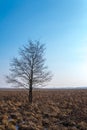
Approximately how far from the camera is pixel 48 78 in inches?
947

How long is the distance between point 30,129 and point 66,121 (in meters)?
3.28

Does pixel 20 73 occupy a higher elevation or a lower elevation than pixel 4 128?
higher

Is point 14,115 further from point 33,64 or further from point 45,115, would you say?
point 33,64

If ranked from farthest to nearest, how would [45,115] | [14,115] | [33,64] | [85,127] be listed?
[33,64]
[45,115]
[14,115]
[85,127]

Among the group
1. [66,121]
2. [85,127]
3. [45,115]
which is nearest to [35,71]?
[45,115]

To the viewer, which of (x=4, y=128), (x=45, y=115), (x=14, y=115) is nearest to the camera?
(x=4, y=128)

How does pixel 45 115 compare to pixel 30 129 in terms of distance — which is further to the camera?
pixel 45 115

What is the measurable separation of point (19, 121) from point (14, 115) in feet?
5.60

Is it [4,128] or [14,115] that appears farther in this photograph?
[14,115]

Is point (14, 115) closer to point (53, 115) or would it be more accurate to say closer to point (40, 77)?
point (53, 115)

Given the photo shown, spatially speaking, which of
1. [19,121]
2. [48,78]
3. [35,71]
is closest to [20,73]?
[35,71]

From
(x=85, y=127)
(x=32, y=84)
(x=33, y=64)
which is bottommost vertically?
(x=85, y=127)

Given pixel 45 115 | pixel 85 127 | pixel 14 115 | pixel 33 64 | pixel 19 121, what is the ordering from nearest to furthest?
pixel 85 127
pixel 19 121
pixel 14 115
pixel 45 115
pixel 33 64

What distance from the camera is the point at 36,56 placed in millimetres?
23766
